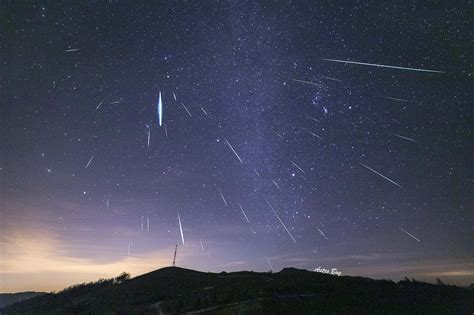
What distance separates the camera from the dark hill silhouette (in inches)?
997

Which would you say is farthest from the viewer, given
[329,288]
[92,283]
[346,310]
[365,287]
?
[92,283]

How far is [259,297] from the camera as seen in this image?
2684 centimetres

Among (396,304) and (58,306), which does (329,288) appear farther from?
(58,306)

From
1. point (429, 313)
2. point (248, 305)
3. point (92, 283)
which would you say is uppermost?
point (92, 283)

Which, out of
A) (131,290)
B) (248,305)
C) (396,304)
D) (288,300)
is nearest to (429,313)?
(396,304)

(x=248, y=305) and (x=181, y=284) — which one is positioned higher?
(x=181, y=284)

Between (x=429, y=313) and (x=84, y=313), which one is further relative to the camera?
(x=84, y=313)

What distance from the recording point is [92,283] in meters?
46.8

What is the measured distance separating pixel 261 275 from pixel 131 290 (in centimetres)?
1371

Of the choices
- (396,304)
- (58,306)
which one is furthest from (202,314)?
(58,306)

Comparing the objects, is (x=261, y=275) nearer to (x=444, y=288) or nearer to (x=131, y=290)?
(x=131, y=290)

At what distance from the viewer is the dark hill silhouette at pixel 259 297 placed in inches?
997

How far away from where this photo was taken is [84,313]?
Answer: 104 ft

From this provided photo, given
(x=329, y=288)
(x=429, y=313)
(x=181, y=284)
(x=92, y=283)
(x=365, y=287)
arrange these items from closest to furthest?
(x=429, y=313) < (x=329, y=288) < (x=365, y=287) < (x=181, y=284) < (x=92, y=283)
